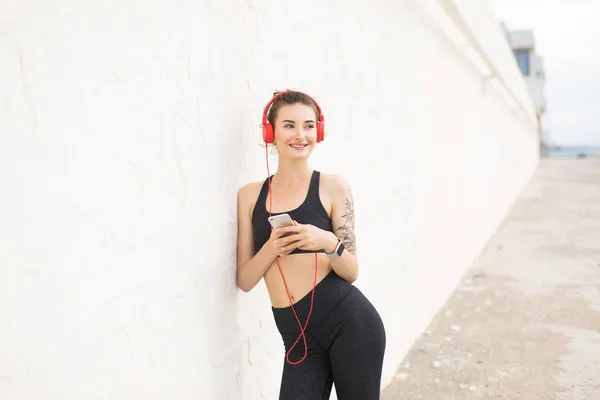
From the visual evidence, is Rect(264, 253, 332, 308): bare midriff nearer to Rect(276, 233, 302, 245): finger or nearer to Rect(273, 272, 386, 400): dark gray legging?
Rect(273, 272, 386, 400): dark gray legging

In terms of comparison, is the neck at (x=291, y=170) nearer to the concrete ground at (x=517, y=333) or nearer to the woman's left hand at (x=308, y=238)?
the woman's left hand at (x=308, y=238)

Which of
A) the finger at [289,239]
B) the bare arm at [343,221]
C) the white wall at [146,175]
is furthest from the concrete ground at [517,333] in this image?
the finger at [289,239]

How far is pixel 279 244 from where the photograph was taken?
1.93m

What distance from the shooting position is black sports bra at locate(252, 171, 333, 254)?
2.08m

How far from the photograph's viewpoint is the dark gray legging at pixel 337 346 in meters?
2.06

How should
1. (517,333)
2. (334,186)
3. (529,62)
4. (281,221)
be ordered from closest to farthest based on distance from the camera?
(281,221) < (334,186) < (517,333) < (529,62)

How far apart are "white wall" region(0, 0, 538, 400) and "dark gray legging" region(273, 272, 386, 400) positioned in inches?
11.0

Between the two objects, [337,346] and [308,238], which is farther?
[337,346]

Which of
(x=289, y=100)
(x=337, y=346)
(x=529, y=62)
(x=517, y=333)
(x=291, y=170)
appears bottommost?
(x=517, y=333)

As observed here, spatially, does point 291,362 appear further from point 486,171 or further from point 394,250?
point 486,171

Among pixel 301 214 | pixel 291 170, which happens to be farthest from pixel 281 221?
pixel 291 170

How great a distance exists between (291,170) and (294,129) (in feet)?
0.51

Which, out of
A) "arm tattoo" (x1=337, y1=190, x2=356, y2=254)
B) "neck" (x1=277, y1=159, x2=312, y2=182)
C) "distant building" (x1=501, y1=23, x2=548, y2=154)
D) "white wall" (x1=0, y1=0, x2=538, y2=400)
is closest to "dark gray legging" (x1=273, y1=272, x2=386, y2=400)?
"arm tattoo" (x1=337, y1=190, x2=356, y2=254)

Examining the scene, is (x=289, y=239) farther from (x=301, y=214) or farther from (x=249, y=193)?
(x=249, y=193)
